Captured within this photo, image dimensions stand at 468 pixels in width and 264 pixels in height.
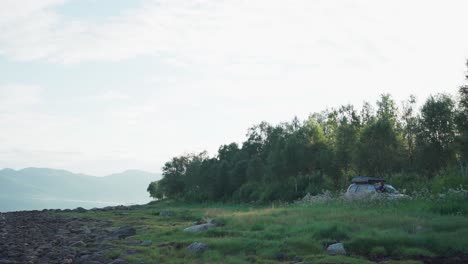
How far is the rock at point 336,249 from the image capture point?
1630 centimetres

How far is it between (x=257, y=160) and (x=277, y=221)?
178 ft

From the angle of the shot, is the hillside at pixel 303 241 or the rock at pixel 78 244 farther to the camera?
the rock at pixel 78 244

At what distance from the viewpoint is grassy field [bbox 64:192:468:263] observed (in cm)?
1577

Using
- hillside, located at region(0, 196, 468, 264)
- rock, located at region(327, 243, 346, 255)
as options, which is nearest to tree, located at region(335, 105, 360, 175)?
hillside, located at region(0, 196, 468, 264)

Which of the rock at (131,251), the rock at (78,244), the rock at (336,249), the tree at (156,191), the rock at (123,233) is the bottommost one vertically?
the rock at (336,249)

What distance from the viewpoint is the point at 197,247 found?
1802 centimetres

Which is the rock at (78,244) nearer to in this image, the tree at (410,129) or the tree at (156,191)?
the tree at (410,129)

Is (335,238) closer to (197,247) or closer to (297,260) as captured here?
(297,260)

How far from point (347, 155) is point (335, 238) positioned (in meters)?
37.4

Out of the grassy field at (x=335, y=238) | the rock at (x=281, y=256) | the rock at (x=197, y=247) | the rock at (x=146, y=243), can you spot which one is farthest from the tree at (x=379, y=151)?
the rock at (x=281, y=256)

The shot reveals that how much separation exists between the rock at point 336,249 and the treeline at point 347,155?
1485 centimetres

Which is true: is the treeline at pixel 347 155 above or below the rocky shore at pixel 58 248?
above

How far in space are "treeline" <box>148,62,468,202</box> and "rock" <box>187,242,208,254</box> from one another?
17449 millimetres

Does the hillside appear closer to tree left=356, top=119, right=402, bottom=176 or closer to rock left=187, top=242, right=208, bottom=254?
rock left=187, top=242, right=208, bottom=254
